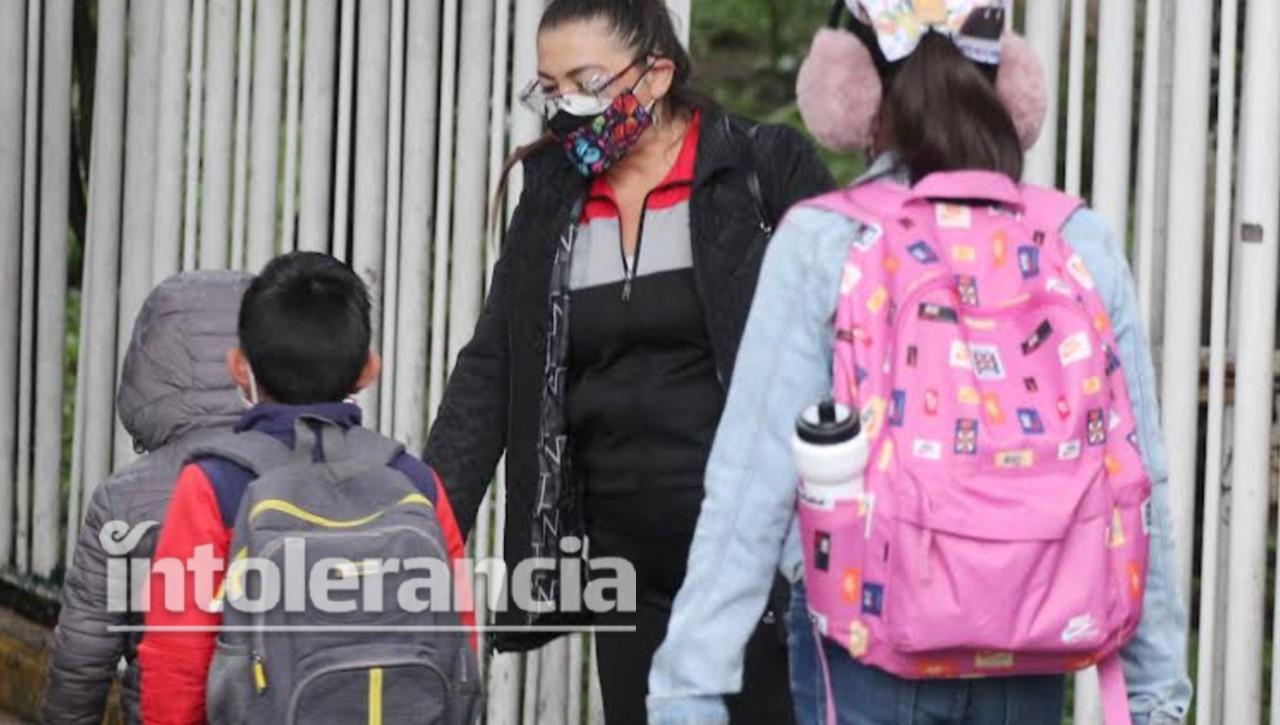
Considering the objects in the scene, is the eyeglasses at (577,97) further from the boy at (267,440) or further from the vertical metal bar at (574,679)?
the vertical metal bar at (574,679)

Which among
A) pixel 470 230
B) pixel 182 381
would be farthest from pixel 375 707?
pixel 470 230

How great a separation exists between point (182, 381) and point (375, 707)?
109 centimetres

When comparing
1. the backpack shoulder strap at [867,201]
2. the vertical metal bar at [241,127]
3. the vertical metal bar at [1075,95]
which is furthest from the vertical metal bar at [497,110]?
the backpack shoulder strap at [867,201]

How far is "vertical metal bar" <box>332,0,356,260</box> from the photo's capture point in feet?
25.0

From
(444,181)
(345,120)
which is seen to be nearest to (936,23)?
→ (444,181)

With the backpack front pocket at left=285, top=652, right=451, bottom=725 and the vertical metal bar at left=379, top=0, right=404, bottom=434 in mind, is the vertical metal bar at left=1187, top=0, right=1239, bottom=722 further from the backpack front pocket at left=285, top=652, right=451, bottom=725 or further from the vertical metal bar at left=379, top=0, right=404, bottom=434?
the vertical metal bar at left=379, top=0, right=404, bottom=434

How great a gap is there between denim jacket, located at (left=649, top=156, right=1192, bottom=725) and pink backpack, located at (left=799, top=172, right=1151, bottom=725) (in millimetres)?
65

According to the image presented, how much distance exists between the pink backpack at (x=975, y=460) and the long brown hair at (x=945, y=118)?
6 cm

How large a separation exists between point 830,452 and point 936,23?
660mm

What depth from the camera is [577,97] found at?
17.3ft

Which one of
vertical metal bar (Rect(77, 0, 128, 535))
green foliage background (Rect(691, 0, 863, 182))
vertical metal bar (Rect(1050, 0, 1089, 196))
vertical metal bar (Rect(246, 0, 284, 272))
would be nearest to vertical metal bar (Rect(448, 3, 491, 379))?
vertical metal bar (Rect(246, 0, 284, 272))

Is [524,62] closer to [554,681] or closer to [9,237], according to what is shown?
[554,681]

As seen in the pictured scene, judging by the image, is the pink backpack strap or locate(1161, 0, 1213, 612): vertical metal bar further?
locate(1161, 0, 1213, 612): vertical metal bar

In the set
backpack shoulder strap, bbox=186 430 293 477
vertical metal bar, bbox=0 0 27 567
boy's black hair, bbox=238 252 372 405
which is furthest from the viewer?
vertical metal bar, bbox=0 0 27 567
